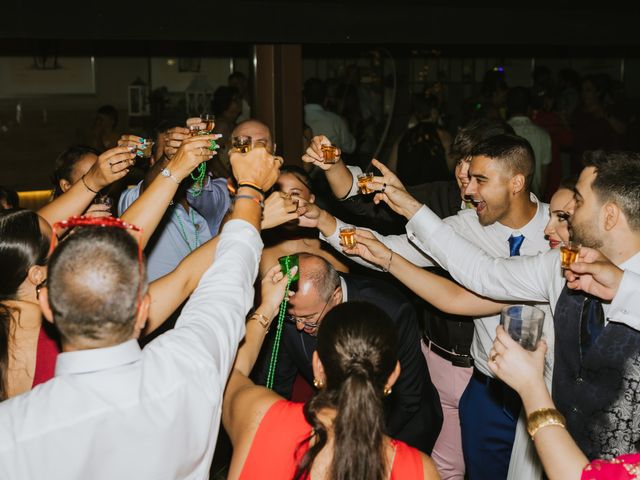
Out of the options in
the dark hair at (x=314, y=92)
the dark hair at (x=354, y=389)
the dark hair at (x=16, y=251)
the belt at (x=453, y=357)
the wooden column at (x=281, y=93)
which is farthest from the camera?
the dark hair at (x=314, y=92)

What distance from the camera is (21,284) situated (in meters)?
2.11

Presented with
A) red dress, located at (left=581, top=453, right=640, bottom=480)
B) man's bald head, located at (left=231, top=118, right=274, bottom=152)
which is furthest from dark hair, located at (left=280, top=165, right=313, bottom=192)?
red dress, located at (left=581, top=453, right=640, bottom=480)

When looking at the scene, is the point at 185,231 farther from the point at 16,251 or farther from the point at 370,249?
the point at 16,251

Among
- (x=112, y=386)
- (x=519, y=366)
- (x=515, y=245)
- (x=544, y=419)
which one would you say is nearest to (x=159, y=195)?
(x=112, y=386)

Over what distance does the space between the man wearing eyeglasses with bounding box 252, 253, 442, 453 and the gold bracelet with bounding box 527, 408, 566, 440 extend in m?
1.00

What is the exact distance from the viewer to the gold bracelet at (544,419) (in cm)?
163

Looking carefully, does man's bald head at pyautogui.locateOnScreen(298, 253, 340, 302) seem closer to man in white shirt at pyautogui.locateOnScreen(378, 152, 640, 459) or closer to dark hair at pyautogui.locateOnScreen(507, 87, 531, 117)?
man in white shirt at pyautogui.locateOnScreen(378, 152, 640, 459)

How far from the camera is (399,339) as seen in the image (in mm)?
2680

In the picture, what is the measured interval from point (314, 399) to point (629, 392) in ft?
3.07

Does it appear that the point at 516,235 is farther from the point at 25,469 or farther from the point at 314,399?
the point at 25,469

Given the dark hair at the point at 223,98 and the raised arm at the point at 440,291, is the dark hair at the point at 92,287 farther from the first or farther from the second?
the dark hair at the point at 223,98

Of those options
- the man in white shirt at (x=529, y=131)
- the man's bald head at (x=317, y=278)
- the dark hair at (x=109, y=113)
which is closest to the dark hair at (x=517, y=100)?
the man in white shirt at (x=529, y=131)

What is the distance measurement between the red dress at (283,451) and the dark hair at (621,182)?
1.01m

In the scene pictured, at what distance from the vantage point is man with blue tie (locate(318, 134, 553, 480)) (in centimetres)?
288
